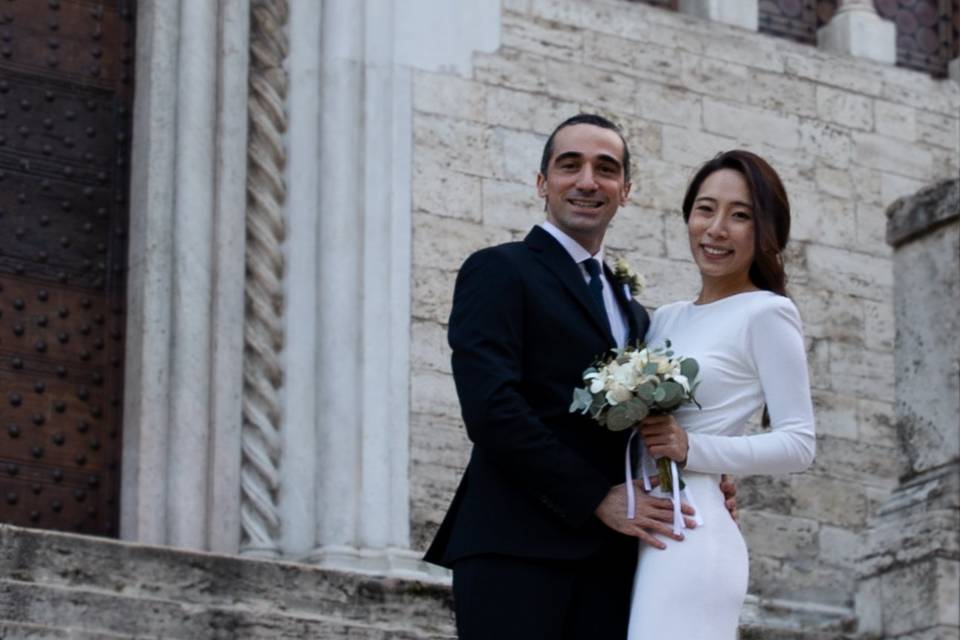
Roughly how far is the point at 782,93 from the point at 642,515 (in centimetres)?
627

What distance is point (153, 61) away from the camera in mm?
9625

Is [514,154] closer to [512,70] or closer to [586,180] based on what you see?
[512,70]

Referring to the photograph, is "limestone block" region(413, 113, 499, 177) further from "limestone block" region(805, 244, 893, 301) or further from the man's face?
the man's face

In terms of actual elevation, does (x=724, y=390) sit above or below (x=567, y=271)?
below

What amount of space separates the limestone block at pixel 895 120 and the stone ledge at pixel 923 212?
1513 mm

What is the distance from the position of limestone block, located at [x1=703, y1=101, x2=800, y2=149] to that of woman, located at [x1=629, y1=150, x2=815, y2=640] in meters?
5.45

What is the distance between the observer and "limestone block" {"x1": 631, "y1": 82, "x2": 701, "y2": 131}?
1062cm

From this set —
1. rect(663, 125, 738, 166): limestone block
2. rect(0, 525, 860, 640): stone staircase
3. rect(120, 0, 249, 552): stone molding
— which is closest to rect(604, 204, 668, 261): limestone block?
rect(663, 125, 738, 166): limestone block

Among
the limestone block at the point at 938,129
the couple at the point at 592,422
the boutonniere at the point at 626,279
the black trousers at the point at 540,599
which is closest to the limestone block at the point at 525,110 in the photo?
the limestone block at the point at 938,129

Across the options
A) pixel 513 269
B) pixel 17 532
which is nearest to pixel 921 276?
pixel 17 532

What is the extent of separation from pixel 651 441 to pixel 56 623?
3.02 metres

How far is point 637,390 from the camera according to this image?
4.96 metres

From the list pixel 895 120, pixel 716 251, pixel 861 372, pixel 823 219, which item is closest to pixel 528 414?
pixel 716 251

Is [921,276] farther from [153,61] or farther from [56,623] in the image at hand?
[56,623]
